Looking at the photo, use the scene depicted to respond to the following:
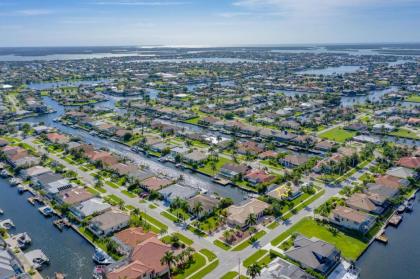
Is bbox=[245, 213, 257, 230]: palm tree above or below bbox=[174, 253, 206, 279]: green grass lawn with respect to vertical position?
above

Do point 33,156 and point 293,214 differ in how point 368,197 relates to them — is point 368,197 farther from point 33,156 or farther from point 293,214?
point 33,156

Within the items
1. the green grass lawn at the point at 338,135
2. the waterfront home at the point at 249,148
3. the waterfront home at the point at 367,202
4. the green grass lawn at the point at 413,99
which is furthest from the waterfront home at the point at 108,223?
the green grass lawn at the point at 413,99

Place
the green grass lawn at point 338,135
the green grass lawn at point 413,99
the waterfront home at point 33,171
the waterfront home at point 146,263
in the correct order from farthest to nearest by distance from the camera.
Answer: the green grass lawn at point 413,99, the green grass lawn at point 338,135, the waterfront home at point 33,171, the waterfront home at point 146,263

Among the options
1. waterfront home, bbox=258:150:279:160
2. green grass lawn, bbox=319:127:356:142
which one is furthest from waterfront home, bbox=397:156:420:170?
waterfront home, bbox=258:150:279:160

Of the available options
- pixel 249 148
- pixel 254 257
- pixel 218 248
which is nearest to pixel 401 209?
pixel 254 257

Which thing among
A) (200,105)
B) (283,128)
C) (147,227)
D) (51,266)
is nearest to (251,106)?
(200,105)

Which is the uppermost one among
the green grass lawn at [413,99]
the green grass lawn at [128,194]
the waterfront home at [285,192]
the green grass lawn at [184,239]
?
the green grass lawn at [413,99]

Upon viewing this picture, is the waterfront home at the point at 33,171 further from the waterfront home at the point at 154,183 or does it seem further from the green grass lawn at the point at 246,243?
the green grass lawn at the point at 246,243

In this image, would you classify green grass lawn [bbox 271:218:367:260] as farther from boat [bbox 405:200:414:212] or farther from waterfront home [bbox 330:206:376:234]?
boat [bbox 405:200:414:212]
